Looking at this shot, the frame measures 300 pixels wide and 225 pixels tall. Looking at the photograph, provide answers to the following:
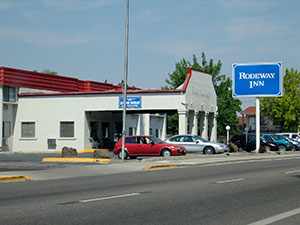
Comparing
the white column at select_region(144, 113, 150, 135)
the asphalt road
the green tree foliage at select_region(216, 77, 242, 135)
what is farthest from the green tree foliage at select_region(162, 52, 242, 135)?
the asphalt road

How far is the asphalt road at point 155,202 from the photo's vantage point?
8906mm

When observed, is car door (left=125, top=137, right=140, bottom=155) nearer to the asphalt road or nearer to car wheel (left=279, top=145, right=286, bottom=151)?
the asphalt road

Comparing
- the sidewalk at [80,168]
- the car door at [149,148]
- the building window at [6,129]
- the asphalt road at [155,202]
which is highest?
the building window at [6,129]

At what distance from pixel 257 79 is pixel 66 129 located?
15309mm

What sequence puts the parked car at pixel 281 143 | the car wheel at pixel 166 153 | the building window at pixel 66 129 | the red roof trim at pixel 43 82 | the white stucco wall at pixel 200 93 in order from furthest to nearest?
the parked car at pixel 281 143, the building window at pixel 66 129, the red roof trim at pixel 43 82, the white stucco wall at pixel 200 93, the car wheel at pixel 166 153

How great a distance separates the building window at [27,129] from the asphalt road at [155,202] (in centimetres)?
2718

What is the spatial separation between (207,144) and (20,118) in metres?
16.5

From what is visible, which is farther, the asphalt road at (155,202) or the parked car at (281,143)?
the parked car at (281,143)

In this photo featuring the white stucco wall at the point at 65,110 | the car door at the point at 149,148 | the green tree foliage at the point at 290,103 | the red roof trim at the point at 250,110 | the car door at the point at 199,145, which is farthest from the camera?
the red roof trim at the point at 250,110

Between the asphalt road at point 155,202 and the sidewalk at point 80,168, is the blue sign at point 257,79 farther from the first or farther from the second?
the asphalt road at point 155,202

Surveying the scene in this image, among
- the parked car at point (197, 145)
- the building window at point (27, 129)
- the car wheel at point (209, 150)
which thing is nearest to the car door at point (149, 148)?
the parked car at point (197, 145)

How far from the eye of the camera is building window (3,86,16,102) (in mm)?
41469

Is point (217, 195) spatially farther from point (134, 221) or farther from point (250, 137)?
point (250, 137)

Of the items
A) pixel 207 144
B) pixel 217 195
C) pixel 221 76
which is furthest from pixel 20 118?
pixel 221 76
